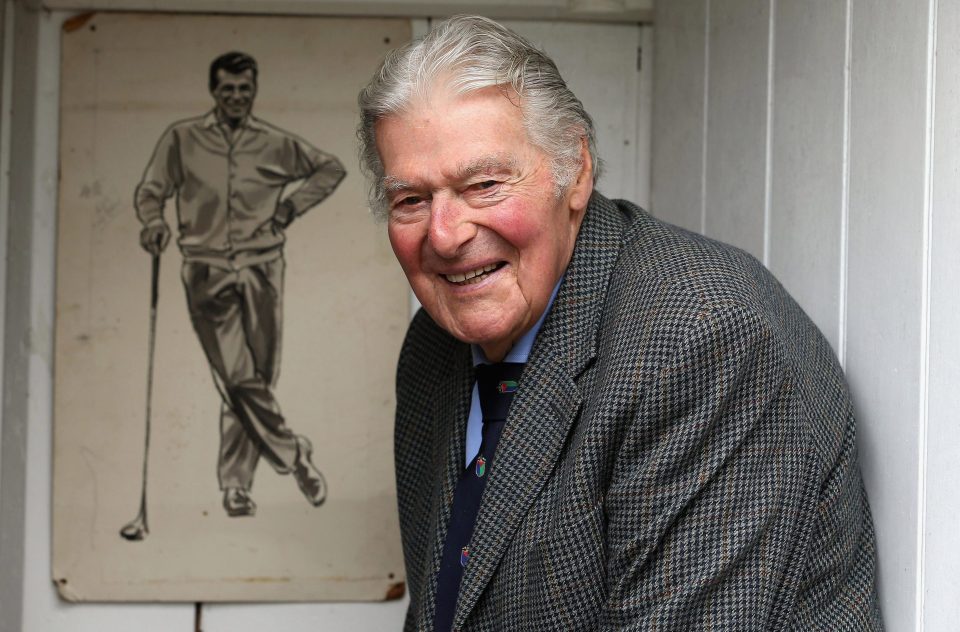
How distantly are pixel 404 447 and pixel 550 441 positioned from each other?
0.45 metres

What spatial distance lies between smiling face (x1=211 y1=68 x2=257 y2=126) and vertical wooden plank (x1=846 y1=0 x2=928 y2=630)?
1.17 m

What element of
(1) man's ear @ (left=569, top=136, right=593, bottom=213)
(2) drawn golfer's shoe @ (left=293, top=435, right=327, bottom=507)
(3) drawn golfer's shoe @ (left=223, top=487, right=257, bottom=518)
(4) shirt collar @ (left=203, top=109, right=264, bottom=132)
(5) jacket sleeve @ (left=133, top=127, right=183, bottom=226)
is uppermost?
(4) shirt collar @ (left=203, top=109, right=264, bottom=132)

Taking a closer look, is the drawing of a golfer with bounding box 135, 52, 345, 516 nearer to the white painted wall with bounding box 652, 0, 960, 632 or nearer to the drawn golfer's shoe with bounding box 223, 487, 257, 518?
the drawn golfer's shoe with bounding box 223, 487, 257, 518

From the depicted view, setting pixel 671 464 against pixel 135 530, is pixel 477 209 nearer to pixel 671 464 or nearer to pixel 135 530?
pixel 671 464

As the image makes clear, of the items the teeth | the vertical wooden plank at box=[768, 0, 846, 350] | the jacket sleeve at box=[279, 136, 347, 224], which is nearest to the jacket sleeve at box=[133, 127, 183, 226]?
the jacket sleeve at box=[279, 136, 347, 224]

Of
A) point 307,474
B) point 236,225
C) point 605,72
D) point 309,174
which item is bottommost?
point 307,474

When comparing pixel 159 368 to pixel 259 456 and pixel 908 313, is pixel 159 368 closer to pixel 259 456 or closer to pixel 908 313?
pixel 259 456

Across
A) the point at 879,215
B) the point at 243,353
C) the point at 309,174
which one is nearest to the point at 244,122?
the point at 309,174

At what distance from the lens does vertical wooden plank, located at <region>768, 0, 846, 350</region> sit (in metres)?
1.26

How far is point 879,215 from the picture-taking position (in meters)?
1.14

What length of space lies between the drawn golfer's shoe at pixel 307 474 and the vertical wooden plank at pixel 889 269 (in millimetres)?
1104

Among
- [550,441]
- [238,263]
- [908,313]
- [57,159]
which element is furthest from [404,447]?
[57,159]

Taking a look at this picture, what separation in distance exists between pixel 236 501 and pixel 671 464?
119 centimetres

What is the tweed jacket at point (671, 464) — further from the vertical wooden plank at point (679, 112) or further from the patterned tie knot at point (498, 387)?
the vertical wooden plank at point (679, 112)
